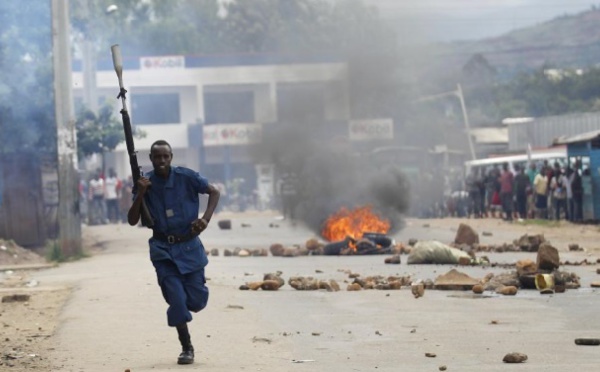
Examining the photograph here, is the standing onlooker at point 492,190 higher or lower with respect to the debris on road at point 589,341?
higher

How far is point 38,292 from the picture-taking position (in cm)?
1493

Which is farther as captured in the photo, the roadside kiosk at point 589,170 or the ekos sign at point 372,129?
the ekos sign at point 372,129

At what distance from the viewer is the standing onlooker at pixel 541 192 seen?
30.3m

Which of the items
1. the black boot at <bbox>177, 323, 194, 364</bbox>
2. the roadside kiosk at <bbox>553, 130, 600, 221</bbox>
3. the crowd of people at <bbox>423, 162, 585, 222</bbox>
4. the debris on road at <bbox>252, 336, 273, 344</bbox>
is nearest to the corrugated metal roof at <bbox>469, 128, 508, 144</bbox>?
the crowd of people at <bbox>423, 162, 585, 222</bbox>

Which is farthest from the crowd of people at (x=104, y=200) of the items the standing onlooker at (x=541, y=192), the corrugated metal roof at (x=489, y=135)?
the corrugated metal roof at (x=489, y=135)

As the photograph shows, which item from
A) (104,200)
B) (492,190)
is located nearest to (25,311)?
(492,190)

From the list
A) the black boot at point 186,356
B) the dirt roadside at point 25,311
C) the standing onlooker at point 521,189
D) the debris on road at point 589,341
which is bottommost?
the debris on road at point 589,341

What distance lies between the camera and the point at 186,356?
27.4ft

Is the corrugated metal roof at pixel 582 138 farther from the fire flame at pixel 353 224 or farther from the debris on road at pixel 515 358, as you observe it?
the debris on road at pixel 515 358

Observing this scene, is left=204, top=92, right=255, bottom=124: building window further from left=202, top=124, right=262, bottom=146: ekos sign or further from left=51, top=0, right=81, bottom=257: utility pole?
left=51, top=0, right=81, bottom=257: utility pole

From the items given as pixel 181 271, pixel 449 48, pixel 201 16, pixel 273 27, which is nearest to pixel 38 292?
pixel 181 271

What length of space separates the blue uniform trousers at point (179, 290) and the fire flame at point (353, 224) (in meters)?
15.8

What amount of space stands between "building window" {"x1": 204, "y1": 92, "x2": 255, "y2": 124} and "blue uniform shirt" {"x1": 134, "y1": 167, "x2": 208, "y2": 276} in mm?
51604

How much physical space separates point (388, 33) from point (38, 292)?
24.3 meters
